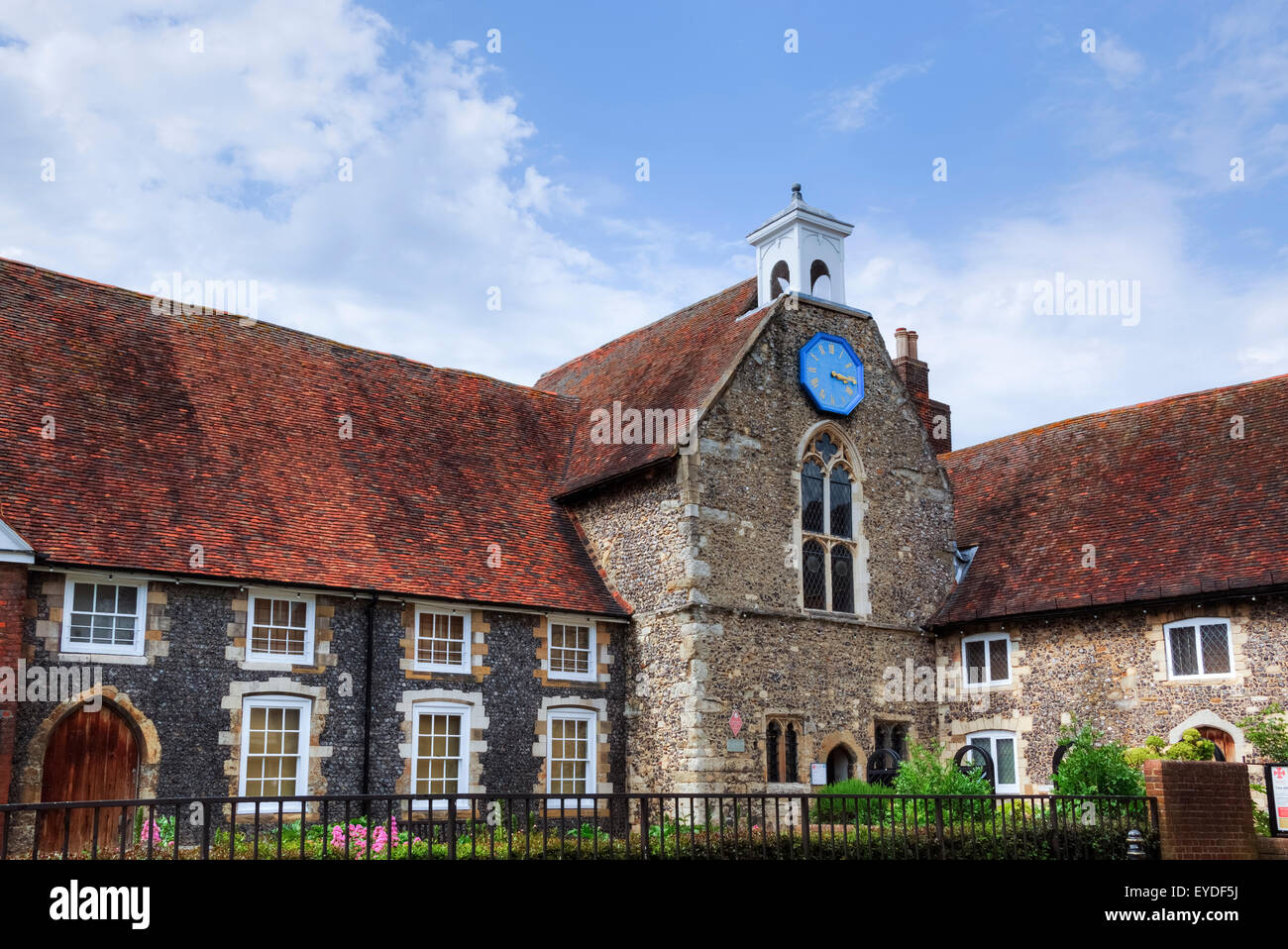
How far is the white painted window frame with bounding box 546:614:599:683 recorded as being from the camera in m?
Answer: 21.0

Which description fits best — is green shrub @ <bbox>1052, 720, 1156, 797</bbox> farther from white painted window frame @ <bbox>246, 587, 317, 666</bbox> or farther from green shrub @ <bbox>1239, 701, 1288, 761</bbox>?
white painted window frame @ <bbox>246, 587, 317, 666</bbox>

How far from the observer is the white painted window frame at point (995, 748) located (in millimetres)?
22594

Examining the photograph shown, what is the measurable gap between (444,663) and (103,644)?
525cm

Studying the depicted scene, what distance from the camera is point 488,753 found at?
19.8 metres

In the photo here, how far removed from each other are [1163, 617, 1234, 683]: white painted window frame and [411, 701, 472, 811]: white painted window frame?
39.4 feet

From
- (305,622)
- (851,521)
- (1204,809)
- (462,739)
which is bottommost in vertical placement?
(1204,809)

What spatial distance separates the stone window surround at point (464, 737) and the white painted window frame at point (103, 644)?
13.3ft

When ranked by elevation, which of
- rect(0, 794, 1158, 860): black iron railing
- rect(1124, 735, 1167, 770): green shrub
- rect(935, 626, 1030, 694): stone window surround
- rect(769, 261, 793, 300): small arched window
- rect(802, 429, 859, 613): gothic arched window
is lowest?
rect(0, 794, 1158, 860): black iron railing

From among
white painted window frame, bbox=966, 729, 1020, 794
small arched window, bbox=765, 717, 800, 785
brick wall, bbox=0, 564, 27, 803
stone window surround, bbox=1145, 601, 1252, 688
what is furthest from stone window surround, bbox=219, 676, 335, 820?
stone window surround, bbox=1145, 601, 1252, 688

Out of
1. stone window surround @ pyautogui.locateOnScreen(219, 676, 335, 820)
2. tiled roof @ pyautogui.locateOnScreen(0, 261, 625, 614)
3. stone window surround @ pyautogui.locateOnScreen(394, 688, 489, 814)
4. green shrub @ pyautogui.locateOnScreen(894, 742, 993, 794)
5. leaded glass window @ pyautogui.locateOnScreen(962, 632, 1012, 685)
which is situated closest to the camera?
stone window surround @ pyautogui.locateOnScreen(219, 676, 335, 820)

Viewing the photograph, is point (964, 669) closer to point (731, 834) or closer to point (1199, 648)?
point (1199, 648)

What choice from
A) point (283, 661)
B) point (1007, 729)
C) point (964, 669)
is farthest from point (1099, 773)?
point (283, 661)

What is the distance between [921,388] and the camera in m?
32.3
